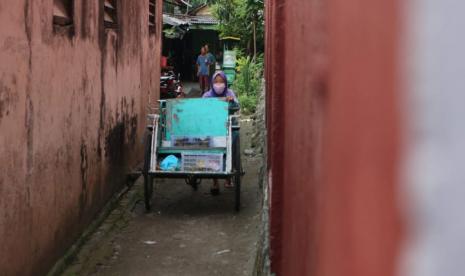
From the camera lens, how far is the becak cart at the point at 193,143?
7.85 meters

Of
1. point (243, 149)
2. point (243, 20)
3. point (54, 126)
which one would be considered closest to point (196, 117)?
point (54, 126)

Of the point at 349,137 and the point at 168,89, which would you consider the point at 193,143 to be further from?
the point at 168,89

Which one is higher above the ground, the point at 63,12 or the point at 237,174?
the point at 63,12

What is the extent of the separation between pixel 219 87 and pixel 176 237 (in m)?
2.59

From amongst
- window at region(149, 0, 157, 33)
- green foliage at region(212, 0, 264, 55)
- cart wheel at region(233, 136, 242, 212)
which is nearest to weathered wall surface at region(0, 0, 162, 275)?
cart wheel at region(233, 136, 242, 212)

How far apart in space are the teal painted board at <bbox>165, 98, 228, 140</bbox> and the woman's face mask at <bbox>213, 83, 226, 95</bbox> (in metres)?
0.59

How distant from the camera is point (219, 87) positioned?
9000mm

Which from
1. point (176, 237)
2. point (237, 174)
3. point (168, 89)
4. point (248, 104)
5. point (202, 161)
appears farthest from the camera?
point (168, 89)

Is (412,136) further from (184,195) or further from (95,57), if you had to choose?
(184,195)

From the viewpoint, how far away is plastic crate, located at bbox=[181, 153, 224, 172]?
7930mm

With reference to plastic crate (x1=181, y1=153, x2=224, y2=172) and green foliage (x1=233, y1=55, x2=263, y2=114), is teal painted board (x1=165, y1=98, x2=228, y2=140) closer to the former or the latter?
plastic crate (x1=181, y1=153, x2=224, y2=172)

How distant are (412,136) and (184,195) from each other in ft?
28.3

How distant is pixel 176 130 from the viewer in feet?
27.6

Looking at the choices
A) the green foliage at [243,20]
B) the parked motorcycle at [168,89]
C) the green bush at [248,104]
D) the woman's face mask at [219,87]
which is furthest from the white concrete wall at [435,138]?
the green foliage at [243,20]
